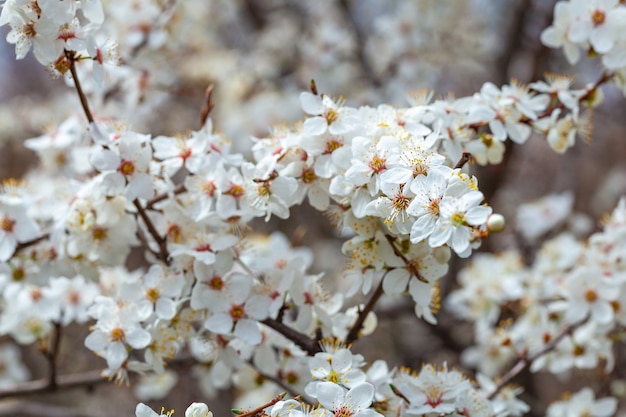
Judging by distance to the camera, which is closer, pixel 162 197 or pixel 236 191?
pixel 236 191

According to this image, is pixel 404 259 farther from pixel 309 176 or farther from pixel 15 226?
pixel 15 226

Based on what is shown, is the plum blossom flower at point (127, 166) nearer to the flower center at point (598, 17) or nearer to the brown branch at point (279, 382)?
the brown branch at point (279, 382)

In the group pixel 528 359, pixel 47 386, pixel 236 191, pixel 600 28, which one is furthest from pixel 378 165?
pixel 47 386

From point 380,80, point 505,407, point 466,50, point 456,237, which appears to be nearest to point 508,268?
point 505,407

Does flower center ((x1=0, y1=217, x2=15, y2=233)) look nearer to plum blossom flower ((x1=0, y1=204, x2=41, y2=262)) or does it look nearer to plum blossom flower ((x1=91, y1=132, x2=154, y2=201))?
plum blossom flower ((x1=0, y1=204, x2=41, y2=262))

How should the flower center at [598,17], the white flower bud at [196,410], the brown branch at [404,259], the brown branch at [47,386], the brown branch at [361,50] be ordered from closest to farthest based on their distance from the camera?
the white flower bud at [196,410] → the brown branch at [404,259] → the flower center at [598,17] → the brown branch at [47,386] → the brown branch at [361,50]

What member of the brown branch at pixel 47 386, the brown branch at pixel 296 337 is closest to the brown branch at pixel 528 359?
the brown branch at pixel 296 337

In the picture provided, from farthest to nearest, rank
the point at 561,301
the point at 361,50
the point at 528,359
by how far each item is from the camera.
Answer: the point at 361,50, the point at 561,301, the point at 528,359

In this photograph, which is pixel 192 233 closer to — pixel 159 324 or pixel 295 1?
pixel 159 324

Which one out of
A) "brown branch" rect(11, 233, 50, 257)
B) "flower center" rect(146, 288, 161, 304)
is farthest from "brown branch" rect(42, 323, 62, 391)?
"flower center" rect(146, 288, 161, 304)
